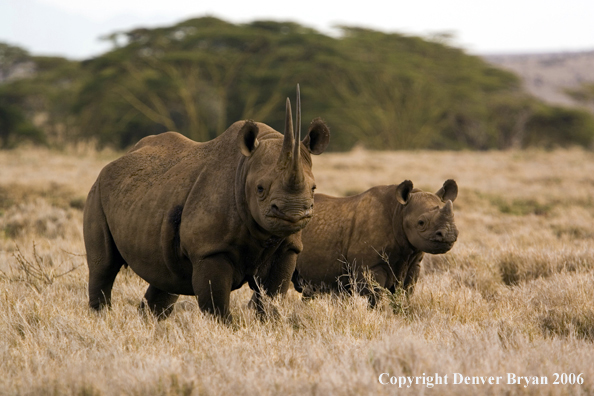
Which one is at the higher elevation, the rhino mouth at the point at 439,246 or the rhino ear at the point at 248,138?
the rhino ear at the point at 248,138

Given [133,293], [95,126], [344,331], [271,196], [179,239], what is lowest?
[95,126]

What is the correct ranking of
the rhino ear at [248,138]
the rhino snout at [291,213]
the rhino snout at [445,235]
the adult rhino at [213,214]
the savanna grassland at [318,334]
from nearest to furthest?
1. the savanna grassland at [318,334]
2. the rhino snout at [291,213]
3. the adult rhino at [213,214]
4. the rhino ear at [248,138]
5. the rhino snout at [445,235]

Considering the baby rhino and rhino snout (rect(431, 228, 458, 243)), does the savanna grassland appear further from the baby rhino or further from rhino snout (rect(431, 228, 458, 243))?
rhino snout (rect(431, 228, 458, 243))

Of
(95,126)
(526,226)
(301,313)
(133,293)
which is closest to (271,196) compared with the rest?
(301,313)

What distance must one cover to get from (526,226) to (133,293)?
625 cm

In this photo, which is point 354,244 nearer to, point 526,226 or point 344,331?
point 344,331

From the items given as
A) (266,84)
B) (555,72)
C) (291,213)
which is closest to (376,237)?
(291,213)

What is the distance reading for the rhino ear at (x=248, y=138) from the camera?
458 cm

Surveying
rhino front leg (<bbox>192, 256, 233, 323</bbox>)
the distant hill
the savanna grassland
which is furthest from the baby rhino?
the distant hill

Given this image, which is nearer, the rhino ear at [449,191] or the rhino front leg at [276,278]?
the rhino front leg at [276,278]

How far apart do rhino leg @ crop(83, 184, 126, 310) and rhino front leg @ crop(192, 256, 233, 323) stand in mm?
1212

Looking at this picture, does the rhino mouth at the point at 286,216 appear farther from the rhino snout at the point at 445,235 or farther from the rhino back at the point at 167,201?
the rhino snout at the point at 445,235

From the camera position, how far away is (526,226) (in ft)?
35.0

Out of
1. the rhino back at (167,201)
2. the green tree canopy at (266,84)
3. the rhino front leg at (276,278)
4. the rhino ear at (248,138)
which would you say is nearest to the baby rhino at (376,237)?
the rhino front leg at (276,278)
